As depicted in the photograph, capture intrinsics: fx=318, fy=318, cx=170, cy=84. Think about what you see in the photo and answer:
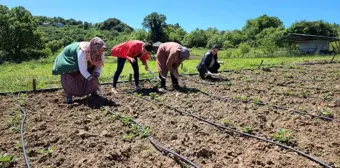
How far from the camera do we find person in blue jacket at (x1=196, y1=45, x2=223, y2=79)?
27.3 feet

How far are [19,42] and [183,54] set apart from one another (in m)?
32.3

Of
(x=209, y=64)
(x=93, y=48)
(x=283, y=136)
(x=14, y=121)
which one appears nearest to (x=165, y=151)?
(x=283, y=136)

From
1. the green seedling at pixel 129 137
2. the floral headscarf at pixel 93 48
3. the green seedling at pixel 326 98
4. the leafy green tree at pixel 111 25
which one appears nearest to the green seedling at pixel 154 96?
the floral headscarf at pixel 93 48

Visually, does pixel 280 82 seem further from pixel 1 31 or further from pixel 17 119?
pixel 1 31

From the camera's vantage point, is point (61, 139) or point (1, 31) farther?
point (1, 31)

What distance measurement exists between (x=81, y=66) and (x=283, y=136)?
122 inches

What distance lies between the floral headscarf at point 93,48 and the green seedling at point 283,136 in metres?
2.84

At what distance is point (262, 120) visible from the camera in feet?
15.3

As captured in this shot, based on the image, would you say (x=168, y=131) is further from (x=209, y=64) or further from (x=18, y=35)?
(x=18, y=35)

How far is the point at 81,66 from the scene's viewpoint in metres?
4.95

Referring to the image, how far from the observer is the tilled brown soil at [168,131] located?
130 inches

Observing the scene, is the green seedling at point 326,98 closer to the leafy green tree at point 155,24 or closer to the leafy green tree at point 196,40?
the leafy green tree at point 196,40

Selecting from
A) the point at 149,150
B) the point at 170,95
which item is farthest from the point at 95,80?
the point at 149,150

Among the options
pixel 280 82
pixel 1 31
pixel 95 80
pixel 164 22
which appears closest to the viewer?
pixel 95 80
